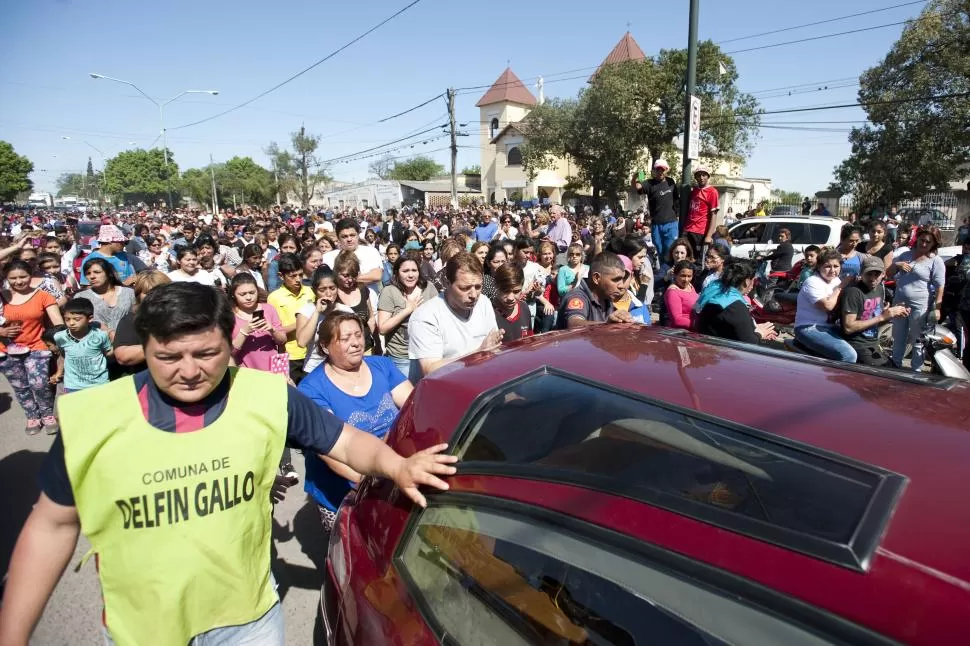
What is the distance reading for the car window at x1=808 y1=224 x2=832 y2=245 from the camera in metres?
11.6

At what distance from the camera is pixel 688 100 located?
7.66 metres

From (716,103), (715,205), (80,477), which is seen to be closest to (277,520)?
(80,477)

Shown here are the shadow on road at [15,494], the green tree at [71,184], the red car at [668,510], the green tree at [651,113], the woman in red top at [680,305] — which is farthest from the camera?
the green tree at [71,184]

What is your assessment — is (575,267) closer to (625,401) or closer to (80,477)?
(625,401)

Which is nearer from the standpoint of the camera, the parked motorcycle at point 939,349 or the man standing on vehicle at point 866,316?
the parked motorcycle at point 939,349

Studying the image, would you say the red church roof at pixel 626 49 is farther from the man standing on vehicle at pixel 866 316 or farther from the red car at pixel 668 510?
the red car at pixel 668 510

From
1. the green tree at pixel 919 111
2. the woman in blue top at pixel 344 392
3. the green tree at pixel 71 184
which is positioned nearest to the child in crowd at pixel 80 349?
the woman in blue top at pixel 344 392

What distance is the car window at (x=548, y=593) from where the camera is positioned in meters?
1.09

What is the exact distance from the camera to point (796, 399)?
65.2 inches

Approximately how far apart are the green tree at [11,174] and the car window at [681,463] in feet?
332

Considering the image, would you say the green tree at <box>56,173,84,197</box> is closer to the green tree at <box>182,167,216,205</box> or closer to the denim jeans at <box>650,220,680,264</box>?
the green tree at <box>182,167,216,205</box>

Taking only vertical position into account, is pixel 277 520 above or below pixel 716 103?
below

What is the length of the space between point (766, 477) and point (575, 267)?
5.94 m

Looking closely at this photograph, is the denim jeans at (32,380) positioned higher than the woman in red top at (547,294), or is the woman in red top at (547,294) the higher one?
the woman in red top at (547,294)
